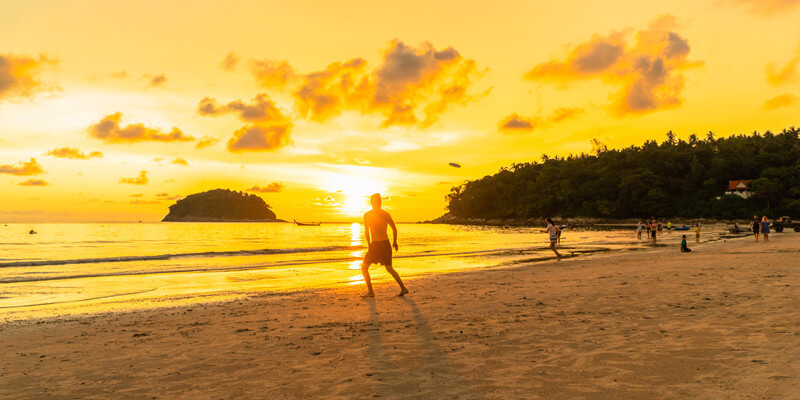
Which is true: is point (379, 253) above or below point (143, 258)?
above

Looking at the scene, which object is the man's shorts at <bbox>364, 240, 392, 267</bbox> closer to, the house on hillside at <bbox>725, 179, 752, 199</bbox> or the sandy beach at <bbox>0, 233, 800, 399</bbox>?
the sandy beach at <bbox>0, 233, 800, 399</bbox>

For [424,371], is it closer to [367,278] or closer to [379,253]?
[379,253]

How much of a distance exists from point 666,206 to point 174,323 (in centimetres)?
13777

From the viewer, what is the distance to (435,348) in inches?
242

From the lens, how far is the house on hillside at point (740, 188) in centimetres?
11006

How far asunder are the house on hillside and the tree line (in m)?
1.64

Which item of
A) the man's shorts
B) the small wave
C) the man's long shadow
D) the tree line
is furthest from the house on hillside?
the man's long shadow

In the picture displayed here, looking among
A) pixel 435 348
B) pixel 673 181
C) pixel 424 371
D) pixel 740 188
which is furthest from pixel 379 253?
pixel 673 181

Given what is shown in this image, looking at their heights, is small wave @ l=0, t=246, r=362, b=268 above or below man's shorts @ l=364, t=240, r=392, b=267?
below

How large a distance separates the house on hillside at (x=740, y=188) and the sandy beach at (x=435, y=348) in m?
125

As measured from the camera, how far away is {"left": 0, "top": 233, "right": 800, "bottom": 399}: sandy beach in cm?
461

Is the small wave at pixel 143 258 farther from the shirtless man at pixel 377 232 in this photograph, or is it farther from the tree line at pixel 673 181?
the tree line at pixel 673 181

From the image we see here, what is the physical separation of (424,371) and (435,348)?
1035mm

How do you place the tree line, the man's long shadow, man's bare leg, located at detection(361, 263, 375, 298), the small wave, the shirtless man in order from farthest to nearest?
1. the tree line
2. the small wave
3. man's bare leg, located at detection(361, 263, 375, 298)
4. the shirtless man
5. the man's long shadow
